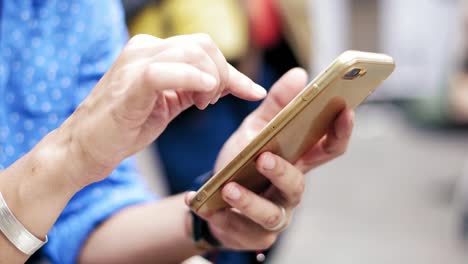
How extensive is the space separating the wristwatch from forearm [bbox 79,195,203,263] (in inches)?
0.6

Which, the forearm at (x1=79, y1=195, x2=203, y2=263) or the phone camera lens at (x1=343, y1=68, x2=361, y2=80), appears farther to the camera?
the forearm at (x1=79, y1=195, x2=203, y2=263)

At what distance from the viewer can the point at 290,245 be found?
320cm

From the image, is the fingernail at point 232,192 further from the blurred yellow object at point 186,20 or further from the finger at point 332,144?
the blurred yellow object at point 186,20

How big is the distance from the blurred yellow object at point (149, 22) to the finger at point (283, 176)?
106 centimetres

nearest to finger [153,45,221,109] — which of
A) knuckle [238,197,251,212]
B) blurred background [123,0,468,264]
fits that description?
knuckle [238,197,251,212]

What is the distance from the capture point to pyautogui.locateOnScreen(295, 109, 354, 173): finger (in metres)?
0.94

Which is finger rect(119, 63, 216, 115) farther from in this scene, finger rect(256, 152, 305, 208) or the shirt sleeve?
the shirt sleeve

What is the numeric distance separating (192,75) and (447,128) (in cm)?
423

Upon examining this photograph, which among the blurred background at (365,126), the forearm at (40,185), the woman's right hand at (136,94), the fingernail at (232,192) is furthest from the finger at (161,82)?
the blurred background at (365,126)

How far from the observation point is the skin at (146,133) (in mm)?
673

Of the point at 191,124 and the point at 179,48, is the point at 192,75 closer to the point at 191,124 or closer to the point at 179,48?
the point at 179,48

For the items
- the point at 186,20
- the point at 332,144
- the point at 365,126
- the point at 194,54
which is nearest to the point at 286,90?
the point at 332,144

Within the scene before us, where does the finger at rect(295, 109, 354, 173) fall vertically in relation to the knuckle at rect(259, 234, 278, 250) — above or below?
above

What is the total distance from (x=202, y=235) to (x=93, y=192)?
215mm
